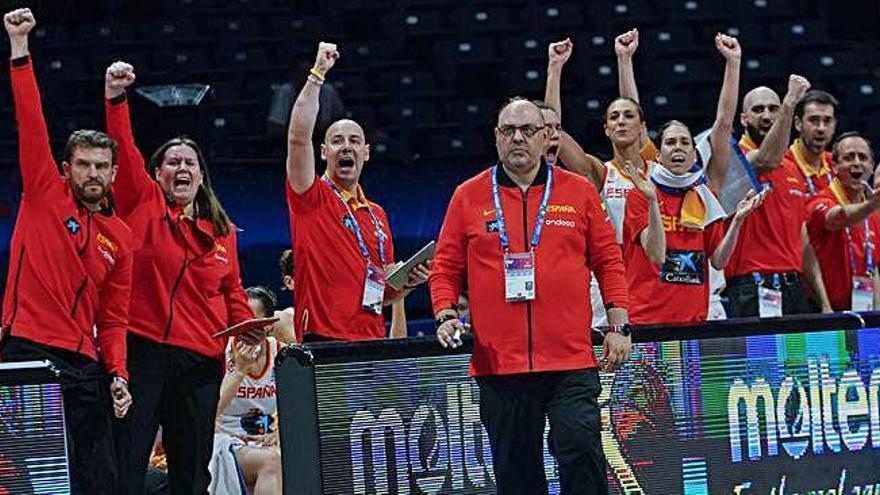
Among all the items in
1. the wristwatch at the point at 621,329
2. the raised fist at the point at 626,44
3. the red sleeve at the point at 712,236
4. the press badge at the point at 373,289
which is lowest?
the wristwatch at the point at 621,329

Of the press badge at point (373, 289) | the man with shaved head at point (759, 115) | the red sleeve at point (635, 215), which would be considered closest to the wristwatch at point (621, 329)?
the press badge at point (373, 289)

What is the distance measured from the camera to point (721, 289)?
Result: 8586mm

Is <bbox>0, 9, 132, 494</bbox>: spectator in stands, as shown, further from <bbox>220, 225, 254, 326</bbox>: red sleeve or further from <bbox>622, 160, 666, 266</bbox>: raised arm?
<bbox>622, 160, 666, 266</bbox>: raised arm

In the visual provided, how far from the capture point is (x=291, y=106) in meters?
11.7

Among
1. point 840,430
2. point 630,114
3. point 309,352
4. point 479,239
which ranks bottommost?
point 840,430

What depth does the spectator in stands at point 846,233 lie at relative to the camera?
337 inches

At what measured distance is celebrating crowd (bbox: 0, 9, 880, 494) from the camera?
5.91 m

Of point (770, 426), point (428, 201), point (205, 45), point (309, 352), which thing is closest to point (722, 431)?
point (770, 426)

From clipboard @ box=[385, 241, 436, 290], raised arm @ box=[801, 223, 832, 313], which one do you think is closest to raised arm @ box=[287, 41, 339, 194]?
clipboard @ box=[385, 241, 436, 290]

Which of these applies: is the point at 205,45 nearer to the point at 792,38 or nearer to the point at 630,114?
the point at 792,38

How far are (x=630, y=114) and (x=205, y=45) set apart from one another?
6.29m

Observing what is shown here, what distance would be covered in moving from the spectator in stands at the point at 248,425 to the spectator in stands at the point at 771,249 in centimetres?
243

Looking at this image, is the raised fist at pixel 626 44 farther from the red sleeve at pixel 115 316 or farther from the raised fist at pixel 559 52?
the red sleeve at pixel 115 316

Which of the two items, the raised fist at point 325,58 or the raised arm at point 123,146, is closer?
the raised arm at point 123,146
